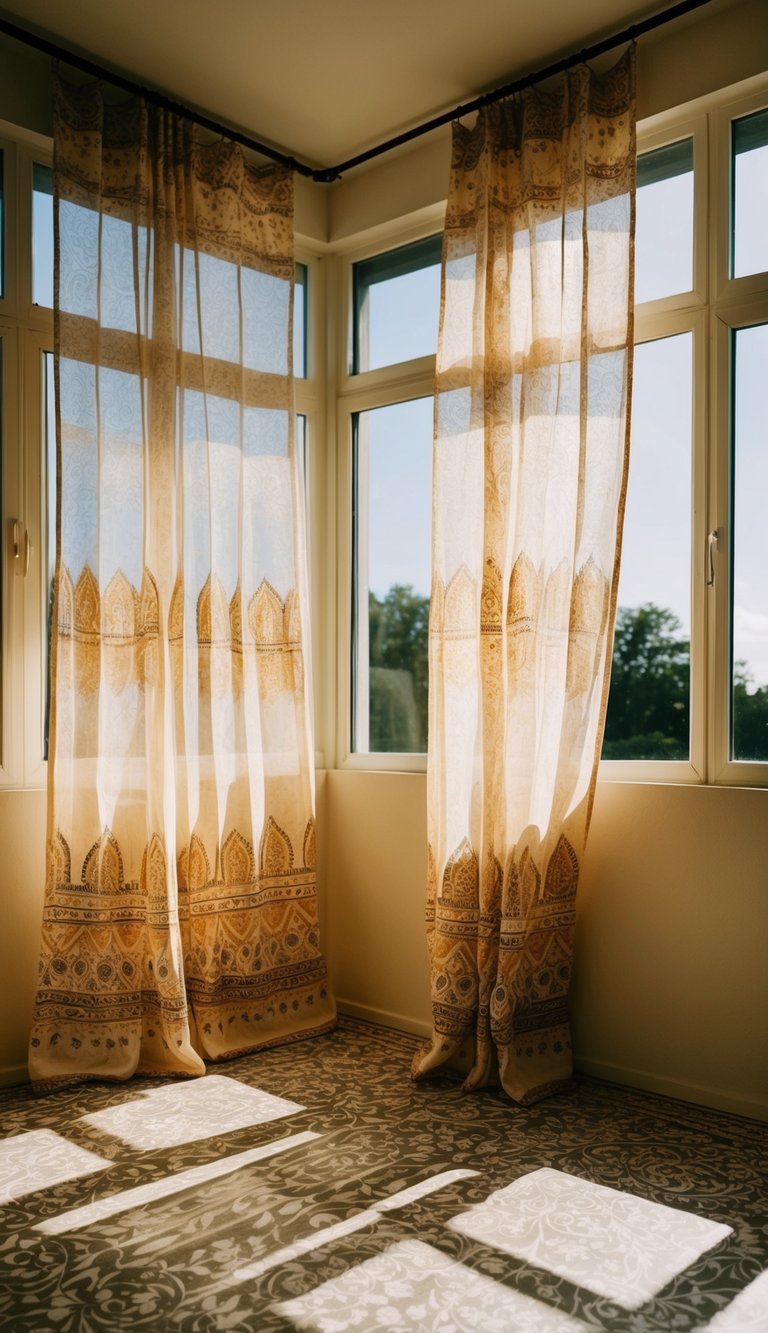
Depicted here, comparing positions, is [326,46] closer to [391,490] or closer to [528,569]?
[391,490]

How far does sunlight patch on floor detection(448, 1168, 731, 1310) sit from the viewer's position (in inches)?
82.6

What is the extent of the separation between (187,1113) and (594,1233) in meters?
1.20

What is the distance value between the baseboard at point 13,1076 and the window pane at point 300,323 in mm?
2544

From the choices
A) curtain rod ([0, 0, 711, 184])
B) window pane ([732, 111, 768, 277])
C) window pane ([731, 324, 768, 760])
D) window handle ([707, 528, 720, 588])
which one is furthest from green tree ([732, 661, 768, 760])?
curtain rod ([0, 0, 711, 184])

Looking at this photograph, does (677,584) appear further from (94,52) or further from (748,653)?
(94,52)

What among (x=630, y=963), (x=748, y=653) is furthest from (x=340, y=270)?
(x=630, y=963)

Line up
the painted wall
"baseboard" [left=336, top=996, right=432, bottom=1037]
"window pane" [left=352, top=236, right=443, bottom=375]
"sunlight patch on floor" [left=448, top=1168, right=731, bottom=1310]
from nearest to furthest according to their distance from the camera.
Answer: "sunlight patch on floor" [left=448, top=1168, right=731, bottom=1310] → the painted wall → "baseboard" [left=336, top=996, right=432, bottom=1037] → "window pane" [left=352, top=236, right=443, bottom=375]

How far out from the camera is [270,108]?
11.8 ft

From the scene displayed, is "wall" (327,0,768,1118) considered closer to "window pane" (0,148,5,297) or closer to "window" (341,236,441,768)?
"window" (341,236,441,768)

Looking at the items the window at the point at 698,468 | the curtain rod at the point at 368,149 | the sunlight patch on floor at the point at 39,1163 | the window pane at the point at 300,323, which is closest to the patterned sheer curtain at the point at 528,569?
the curtain rod at the point at 368,149

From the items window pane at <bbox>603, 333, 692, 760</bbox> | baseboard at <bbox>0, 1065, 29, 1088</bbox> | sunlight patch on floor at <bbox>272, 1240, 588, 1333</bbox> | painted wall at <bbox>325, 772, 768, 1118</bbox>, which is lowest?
baseboard at <bbox>0, 1065, 29, 1088</bbox>

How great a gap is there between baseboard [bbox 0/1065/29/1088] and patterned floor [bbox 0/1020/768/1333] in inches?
5.0

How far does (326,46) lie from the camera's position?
3.23m

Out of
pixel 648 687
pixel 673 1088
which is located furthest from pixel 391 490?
pixel 673 1088
